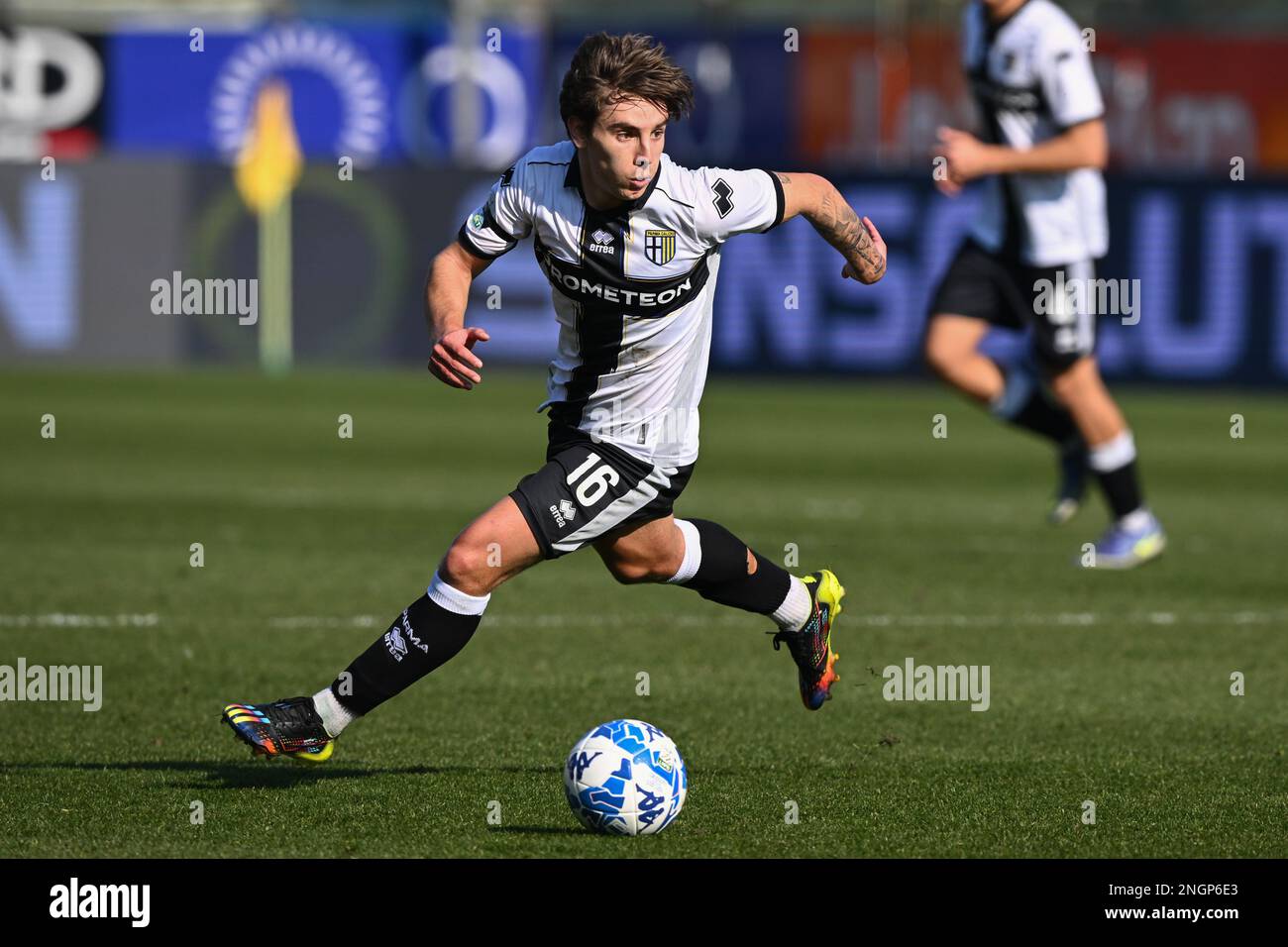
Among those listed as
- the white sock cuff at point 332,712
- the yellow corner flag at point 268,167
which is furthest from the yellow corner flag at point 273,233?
the white sock cuff at point 332,712

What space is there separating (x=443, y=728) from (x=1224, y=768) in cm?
238

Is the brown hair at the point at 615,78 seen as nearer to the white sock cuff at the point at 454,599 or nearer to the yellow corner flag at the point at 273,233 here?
the white sock cuff at the point at 454,599

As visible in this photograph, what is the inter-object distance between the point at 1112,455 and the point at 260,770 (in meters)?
5.37

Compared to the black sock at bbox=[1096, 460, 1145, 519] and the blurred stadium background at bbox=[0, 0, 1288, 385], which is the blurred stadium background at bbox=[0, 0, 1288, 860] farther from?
the black sock at bbox=[1096, 460, 1145, 519]

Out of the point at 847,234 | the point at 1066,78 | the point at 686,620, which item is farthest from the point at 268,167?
the point at 847,234

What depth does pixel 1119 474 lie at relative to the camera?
9992mm

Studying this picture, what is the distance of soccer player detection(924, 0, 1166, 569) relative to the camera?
32.6 feet

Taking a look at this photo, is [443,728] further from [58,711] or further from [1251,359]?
[1251,359]

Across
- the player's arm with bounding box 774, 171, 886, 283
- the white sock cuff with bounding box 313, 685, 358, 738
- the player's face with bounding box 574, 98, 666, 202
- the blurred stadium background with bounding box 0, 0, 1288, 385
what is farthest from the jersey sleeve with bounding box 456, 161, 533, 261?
the blurred stadium background with bounding box 0, 0, 1288, 385

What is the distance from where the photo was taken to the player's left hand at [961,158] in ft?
27.7

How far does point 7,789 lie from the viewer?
5.60m

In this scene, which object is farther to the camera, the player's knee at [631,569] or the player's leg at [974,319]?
the player's leg at [974,319]

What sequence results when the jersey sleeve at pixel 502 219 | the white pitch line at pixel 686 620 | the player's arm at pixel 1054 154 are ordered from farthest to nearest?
the player's arm at pixel 1054 154
the white pitch line at pixel 686 620
the jersey sleeve at pixel 502 219

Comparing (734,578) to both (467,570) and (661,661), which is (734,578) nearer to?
(467,570)
